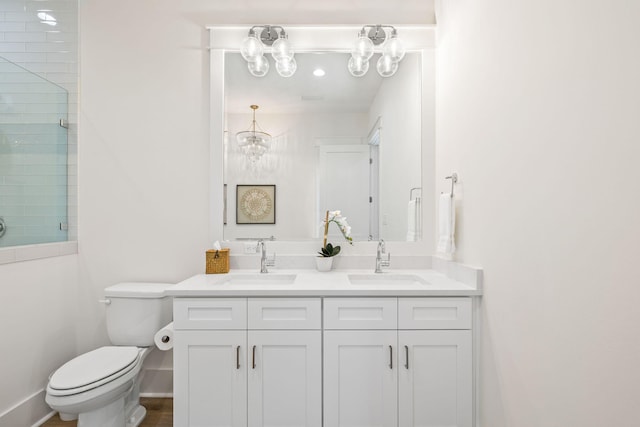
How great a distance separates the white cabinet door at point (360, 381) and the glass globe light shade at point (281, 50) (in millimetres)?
1739

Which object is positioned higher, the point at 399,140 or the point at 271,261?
the point at 399,140

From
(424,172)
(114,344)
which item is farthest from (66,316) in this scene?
(424,172)

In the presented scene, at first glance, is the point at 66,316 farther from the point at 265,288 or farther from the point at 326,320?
the point at 326,320

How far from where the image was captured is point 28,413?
178 centimetres

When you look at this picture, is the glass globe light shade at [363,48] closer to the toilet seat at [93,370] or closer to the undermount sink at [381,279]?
the undermount sink at [381,279]

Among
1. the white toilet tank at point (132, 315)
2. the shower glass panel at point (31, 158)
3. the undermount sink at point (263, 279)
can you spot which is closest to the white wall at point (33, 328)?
the shower glass panel at point (31, 158)

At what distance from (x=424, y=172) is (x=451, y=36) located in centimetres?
84

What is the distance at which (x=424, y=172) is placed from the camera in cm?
219

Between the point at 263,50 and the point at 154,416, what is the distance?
7.86ft

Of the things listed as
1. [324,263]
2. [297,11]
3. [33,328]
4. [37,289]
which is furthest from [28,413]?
[297,11]

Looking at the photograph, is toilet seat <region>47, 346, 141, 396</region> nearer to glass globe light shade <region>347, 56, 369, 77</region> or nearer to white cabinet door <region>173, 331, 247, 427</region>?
white cabinet door <region>173, 331, 247, 427</region>

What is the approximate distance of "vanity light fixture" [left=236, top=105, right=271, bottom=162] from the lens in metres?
2.19

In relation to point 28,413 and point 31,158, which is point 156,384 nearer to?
point 28,413

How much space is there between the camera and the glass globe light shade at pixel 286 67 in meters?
2.15
